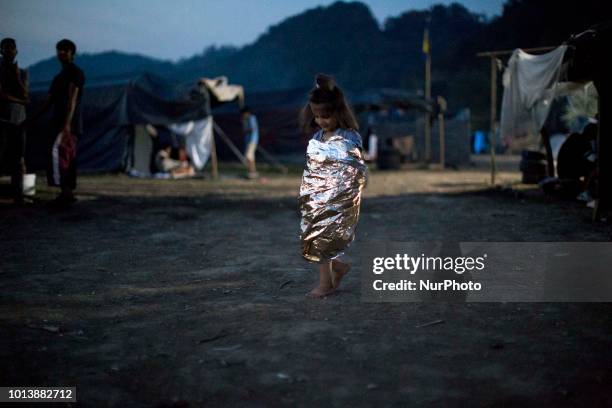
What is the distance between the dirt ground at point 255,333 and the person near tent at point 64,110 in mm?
1693

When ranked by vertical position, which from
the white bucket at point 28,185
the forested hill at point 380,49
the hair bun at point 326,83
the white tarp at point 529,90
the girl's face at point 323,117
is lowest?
the white bucket at point 28,185

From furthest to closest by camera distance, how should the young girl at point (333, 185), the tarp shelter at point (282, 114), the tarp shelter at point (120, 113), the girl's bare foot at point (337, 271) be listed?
the tarp shelter at point (282, 114)
the tarp shelter at point (120, 113)
the girl's bare foot at point (337, 271)
the young girl at point (333, 185)

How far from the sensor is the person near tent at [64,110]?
813cm

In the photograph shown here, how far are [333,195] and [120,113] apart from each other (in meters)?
13.8

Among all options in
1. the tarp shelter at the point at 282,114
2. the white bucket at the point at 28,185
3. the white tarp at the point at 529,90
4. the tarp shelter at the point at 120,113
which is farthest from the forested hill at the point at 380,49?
the white bucket at the point at 28,185

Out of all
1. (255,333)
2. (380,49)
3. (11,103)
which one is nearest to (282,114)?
(11,103)

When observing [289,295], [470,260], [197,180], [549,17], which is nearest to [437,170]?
[197,180]

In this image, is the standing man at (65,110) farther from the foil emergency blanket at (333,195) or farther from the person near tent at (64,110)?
the foil emergency blanket at (333,195)

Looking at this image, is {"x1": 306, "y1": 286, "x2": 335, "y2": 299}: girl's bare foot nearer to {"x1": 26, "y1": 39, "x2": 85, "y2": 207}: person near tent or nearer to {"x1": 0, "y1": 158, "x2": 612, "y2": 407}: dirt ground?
{"x1": 0, "y1": 158, "x2": 612, "y2": 407}: dirt ground

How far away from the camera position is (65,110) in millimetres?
8227

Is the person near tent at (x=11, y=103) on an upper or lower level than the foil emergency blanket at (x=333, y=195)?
upper

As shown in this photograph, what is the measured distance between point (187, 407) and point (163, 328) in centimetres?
112

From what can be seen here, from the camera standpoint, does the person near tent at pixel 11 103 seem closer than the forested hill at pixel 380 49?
Yes

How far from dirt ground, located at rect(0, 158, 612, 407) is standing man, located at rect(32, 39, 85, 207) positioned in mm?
1694
